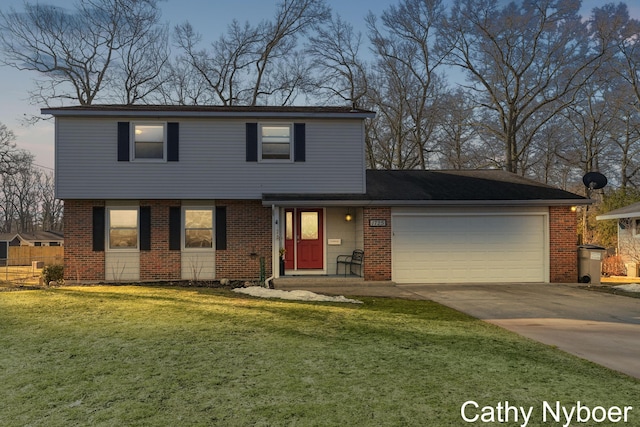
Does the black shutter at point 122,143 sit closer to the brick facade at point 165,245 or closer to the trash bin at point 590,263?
the brick facade at point 165,245

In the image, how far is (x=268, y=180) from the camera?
560 inches

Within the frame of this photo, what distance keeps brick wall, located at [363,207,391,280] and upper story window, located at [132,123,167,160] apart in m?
6.39

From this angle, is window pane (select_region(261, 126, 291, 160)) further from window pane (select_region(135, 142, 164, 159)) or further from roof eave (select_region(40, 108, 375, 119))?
window pane (select_region(135, 142, 164, 159))

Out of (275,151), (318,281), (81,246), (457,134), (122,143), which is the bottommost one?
(318,281)

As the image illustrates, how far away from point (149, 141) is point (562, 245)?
12.8 m

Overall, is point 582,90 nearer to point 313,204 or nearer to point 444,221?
point 444,221

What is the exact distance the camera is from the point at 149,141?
14.1 metres

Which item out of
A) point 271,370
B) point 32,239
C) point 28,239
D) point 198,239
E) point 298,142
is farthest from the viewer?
point 32,239

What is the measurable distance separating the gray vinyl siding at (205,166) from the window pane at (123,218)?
0.64 meters

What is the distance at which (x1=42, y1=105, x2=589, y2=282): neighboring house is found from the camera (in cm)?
1384

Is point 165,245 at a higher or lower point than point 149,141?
lower

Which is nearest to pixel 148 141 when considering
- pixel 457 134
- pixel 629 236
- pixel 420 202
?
pixel 420 202

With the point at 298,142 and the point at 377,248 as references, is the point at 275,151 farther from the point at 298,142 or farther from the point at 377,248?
the point at 377,248

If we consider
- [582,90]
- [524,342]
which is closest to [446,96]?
[582,90]
